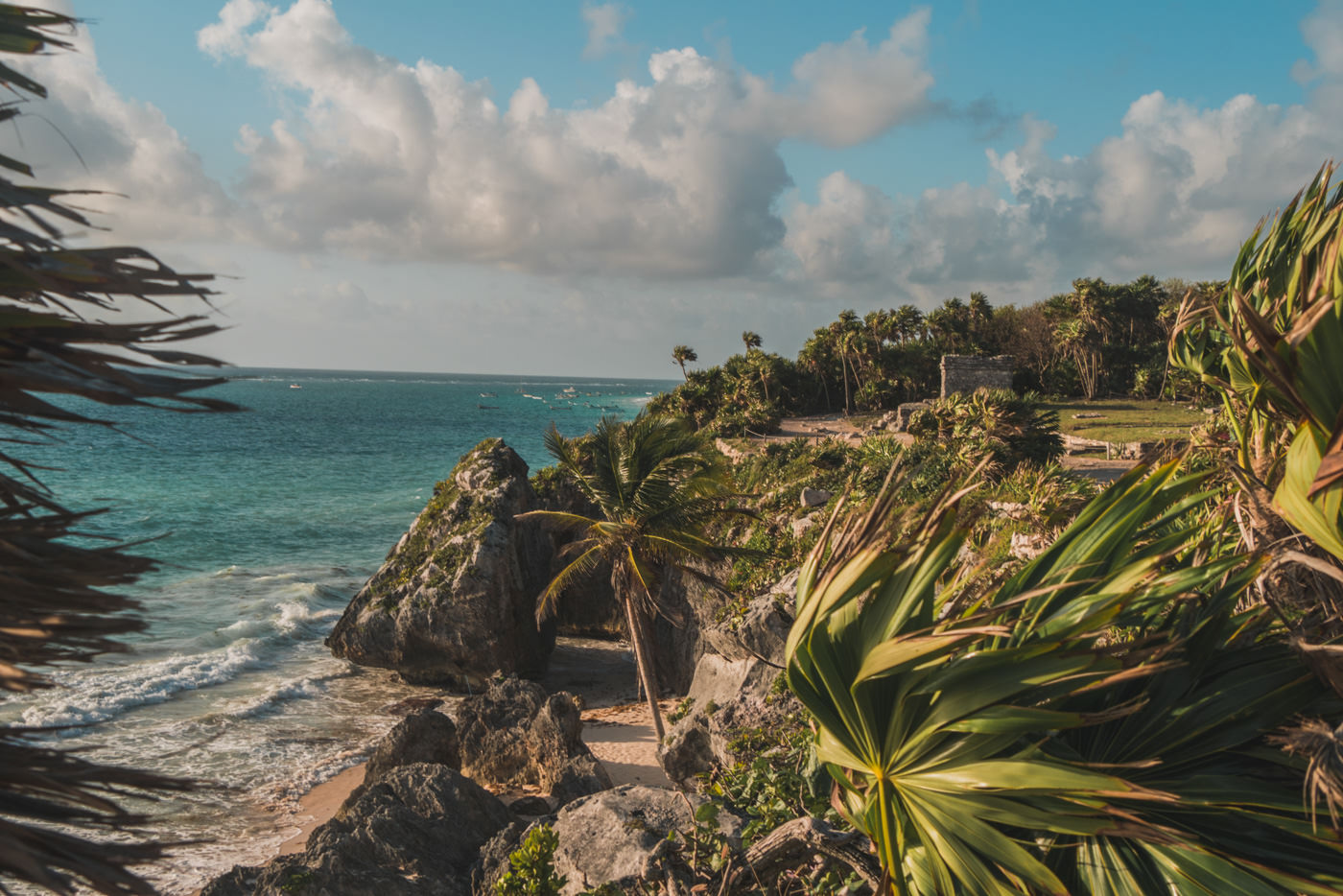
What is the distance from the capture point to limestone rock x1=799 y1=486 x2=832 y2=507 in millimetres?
20609

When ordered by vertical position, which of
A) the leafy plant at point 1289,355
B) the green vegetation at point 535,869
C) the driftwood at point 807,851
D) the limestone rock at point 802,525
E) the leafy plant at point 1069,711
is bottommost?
the green vegetation at point 535,869

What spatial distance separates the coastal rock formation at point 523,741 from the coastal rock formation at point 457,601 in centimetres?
597

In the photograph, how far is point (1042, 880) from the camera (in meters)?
2.49

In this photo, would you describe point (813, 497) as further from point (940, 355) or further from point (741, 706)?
point (940, 355)

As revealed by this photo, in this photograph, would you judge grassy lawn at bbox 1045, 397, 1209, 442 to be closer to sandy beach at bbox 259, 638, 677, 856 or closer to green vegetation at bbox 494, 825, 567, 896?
sandy beach at bbox 259, 638, 677, 856

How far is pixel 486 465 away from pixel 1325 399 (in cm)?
2272

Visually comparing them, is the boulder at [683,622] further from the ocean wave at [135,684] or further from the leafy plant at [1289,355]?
the leafy plant at [1289,355]

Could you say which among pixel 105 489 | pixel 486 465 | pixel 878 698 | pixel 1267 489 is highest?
pixel 1267 489

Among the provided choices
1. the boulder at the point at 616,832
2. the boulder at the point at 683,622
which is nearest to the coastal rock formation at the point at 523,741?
the boulder at the point at 683,622

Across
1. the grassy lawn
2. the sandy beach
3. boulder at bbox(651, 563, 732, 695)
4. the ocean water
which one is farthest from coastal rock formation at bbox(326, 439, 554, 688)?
the grassy lawn

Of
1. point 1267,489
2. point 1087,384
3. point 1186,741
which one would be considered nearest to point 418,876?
point 1186,741

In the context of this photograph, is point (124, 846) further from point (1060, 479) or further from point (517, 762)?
point (1060, 479)

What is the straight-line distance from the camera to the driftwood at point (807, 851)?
376 centimetres

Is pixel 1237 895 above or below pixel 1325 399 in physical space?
below
